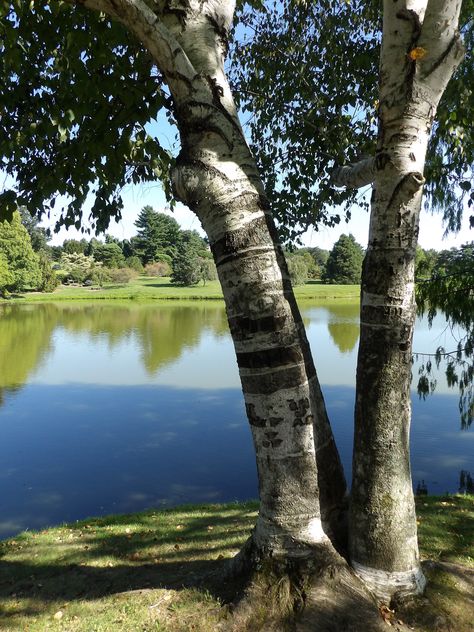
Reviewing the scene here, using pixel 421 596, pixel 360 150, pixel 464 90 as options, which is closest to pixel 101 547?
pixel 421 596

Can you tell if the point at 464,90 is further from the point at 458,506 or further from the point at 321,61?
the point at 458,506

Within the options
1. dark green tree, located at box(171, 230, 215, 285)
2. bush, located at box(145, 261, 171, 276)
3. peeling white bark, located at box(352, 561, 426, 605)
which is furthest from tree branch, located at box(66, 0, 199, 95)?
bush, located at box(145, 261, 171, 276)

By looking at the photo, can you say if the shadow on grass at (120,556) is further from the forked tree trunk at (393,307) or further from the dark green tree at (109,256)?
the dark green tree at (109,256)

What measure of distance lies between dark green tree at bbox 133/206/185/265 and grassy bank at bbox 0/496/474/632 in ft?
209

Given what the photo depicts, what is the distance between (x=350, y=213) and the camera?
6.30m

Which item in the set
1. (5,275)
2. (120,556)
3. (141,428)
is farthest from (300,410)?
(5,275)

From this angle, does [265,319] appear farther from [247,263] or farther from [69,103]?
[69,103]

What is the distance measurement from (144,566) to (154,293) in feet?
154

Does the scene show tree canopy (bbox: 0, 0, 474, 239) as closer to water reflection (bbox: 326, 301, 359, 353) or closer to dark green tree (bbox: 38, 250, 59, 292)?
water reflection (bbox: 326, 301, 359, 353)

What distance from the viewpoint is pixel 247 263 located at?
6.64 feet

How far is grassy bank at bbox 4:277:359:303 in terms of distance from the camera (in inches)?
1807

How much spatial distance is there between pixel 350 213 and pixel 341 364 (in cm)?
1037

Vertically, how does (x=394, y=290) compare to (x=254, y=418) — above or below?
above

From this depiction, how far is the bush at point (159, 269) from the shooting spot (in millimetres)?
65500
